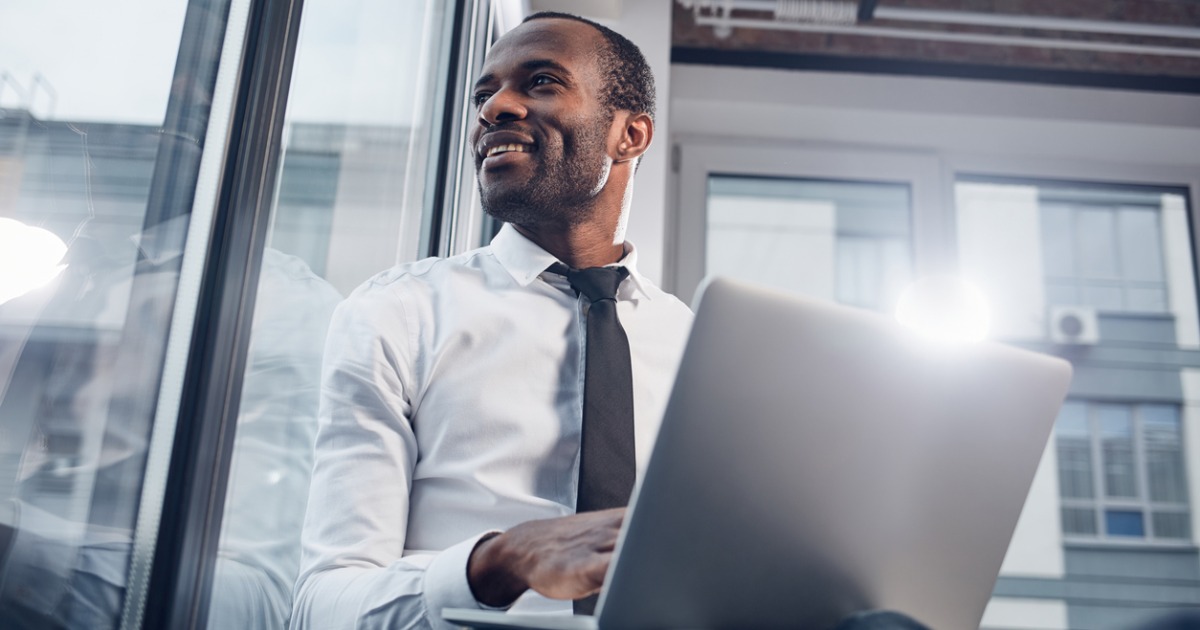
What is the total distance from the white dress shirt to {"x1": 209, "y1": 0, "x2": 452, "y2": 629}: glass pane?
0.07 meters

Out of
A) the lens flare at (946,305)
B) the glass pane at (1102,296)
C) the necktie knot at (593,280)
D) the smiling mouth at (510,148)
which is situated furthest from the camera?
the glass pane at (1102,296)

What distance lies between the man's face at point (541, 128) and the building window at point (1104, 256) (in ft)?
8.14

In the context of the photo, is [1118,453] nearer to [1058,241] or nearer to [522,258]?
[1058,241]

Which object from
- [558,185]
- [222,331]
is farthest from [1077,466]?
[222,331]

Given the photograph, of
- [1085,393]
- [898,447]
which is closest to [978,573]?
[898,447]

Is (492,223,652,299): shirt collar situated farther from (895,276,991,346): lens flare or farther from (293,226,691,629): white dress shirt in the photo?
(895,276,991,346): lens flare

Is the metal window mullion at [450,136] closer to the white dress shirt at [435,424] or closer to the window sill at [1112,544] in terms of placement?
the white dress shirt at [435,424]

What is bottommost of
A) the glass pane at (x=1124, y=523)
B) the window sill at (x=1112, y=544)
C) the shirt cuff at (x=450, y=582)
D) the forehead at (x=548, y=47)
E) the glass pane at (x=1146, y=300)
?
the shirt cuff at (x=450, y=582)

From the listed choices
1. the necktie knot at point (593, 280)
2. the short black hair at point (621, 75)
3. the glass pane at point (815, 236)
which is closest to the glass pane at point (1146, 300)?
the glass pane at point (815, 236)

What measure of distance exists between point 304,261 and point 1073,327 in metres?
2.93

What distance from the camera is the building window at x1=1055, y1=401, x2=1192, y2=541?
123 inches

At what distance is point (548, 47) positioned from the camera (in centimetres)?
138

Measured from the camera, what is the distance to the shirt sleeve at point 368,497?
82 centimetres

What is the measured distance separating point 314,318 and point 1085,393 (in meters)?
2.92
